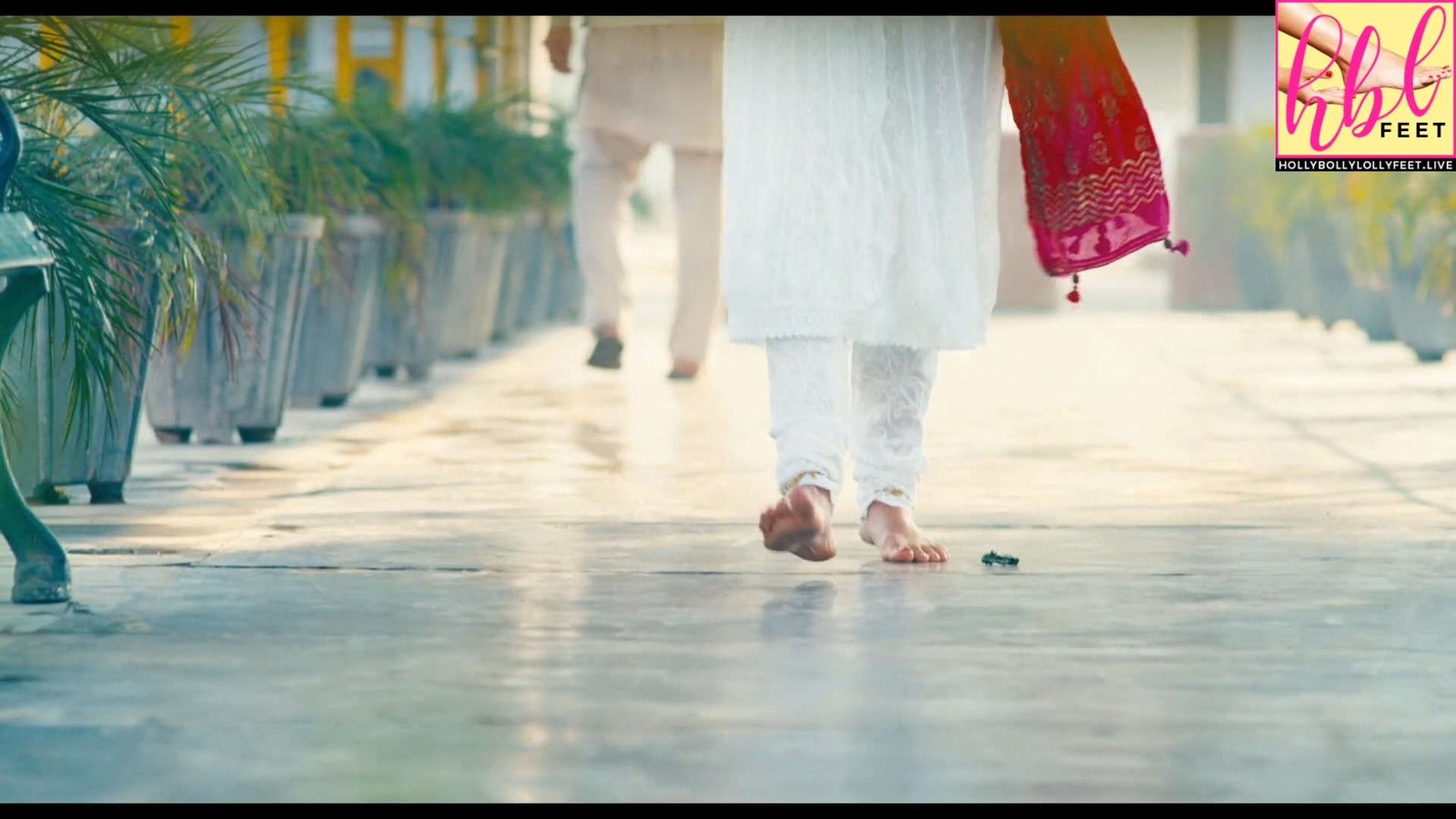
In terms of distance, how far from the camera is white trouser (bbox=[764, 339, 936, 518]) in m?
4.09

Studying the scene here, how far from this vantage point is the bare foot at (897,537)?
431 cm

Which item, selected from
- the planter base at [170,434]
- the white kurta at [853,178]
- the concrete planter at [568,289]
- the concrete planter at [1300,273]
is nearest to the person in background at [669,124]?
the planter base at [170,434]

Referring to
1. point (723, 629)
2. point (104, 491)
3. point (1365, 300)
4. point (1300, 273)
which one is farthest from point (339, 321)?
point (1300, 273)

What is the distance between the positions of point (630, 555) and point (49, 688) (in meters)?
1.46

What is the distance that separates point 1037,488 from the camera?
545cm

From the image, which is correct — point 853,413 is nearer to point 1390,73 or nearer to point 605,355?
point 1390,73

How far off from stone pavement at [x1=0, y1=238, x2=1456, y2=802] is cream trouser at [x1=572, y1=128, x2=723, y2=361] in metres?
1.71

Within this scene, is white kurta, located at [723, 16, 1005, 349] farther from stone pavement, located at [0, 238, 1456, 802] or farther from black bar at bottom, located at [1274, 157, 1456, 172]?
black bar at bottom, located at [1274, 157, 1456, 172]

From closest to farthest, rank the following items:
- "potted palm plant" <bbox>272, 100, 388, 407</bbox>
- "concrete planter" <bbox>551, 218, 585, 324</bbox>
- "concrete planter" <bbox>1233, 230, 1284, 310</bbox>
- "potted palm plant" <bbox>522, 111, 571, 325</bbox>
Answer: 1. "potted palm plant" <bbox>272, 100, 388, 407</bbox>
2. "potted palm plant" <bbox>522, 111, 571, 325</bbox>
3. "concrete planter" <bbox>551, 218, 585, 324</bbox>
4. "concrete planter" <bbox>1233, 230, 1284, 310</bbox>

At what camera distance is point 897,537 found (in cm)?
432

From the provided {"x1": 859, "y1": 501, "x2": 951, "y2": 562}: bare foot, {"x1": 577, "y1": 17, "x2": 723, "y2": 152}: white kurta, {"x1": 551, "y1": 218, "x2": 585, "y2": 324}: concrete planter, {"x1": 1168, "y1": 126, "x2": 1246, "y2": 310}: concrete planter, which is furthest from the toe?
{"x1": 1168, "y1": 126, "x2": 1246, "y2": 310}: concrete planter

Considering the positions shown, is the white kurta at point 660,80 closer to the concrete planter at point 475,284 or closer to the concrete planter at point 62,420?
the concrete planter at point 475,284

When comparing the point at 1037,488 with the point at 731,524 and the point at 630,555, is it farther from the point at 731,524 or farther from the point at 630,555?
the point at 630,555

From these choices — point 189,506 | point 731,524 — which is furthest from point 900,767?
point 189,506
